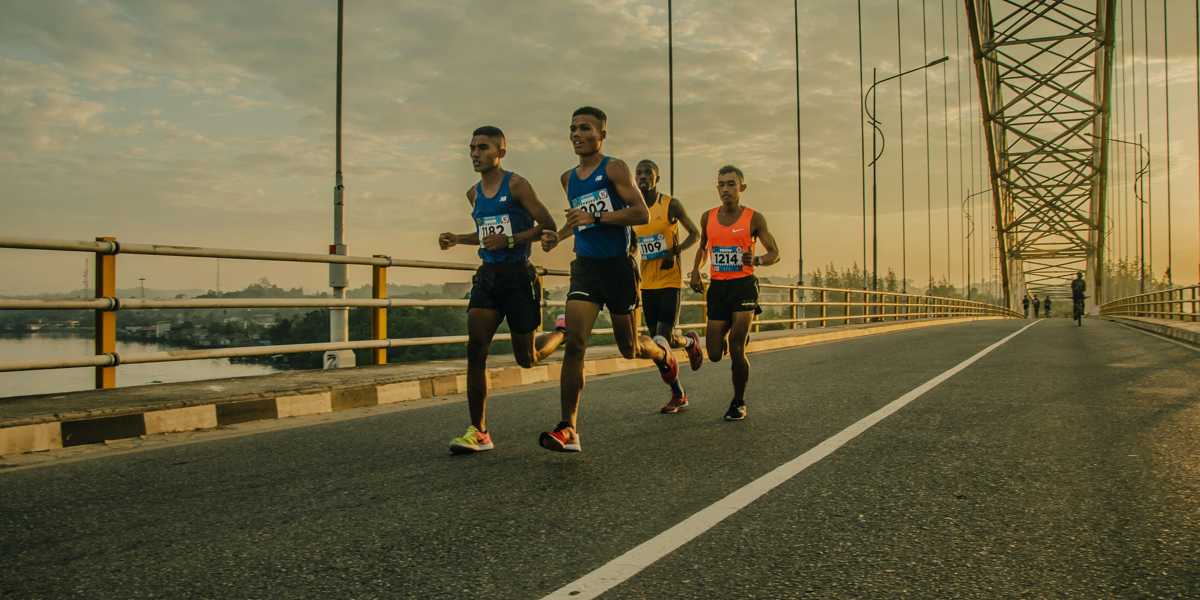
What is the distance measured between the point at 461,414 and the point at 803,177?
28.2 meters

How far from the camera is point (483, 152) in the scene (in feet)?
17.5

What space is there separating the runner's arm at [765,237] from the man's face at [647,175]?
1161mm

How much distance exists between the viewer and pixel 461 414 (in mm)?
6992

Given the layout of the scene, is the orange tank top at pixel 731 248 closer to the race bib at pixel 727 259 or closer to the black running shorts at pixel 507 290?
the race bib at pixel 727 259

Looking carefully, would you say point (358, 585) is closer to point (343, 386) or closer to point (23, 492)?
point (23, 492)

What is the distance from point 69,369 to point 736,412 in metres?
4.73

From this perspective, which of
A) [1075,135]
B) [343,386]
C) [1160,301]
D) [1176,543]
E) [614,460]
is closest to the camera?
[1176,543]

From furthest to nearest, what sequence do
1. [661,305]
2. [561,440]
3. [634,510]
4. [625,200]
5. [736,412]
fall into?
[661,305] → [736,412] → [625,200] → [561,440] → [634,510]

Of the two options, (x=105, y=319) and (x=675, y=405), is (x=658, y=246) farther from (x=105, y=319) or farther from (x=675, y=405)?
(x=105, y=319)

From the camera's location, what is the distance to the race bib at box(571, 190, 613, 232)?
5379 mm

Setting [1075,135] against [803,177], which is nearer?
[803,177]

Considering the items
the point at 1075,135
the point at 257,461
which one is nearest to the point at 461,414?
the point at 257,461

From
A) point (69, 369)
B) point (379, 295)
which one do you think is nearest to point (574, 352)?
point (69, 369)

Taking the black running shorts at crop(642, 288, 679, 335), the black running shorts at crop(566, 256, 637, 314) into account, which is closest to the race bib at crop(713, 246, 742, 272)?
the black running shorts at crop(642, 288, 679, 335)
